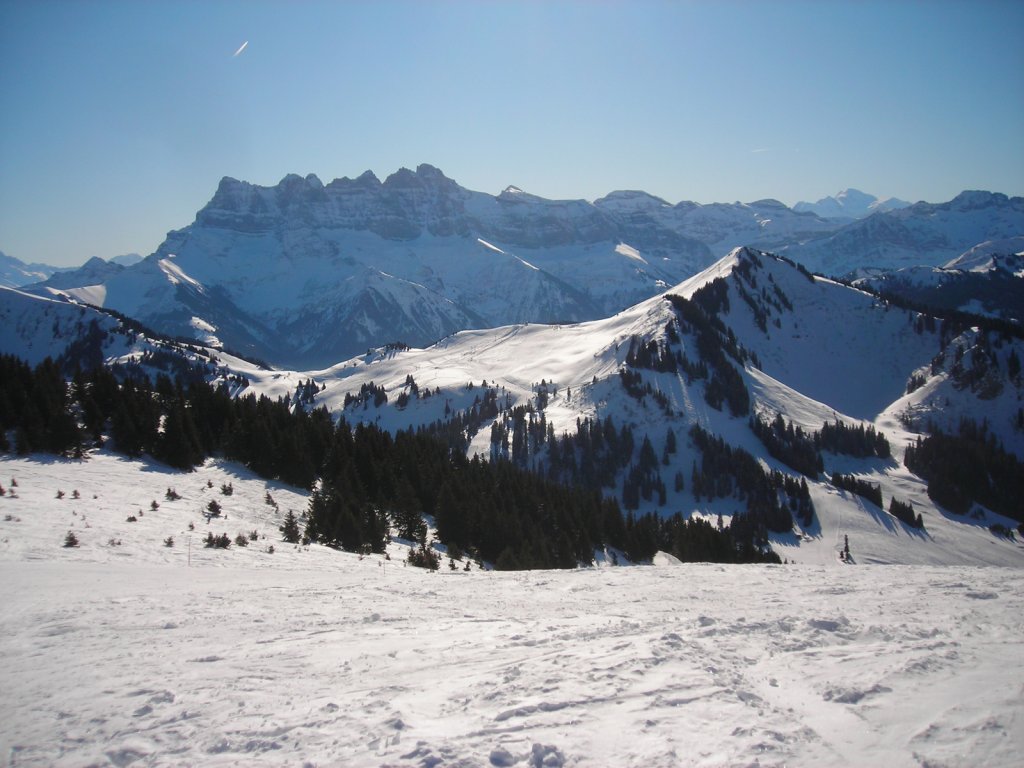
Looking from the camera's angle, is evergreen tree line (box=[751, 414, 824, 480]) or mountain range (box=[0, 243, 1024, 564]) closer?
mountain range (box=[0, 243, 1024, 564])

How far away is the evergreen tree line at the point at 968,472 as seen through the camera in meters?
131

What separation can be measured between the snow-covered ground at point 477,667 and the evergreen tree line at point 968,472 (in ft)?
444

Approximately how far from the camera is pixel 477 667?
44.6ft

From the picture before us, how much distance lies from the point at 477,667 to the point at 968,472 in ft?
549

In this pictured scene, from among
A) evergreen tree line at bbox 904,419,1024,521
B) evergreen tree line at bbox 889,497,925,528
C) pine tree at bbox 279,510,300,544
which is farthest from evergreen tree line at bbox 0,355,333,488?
evergreen tree line at bbox 904,419,1024,521

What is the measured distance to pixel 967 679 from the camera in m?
13.4

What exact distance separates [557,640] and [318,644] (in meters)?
6.28

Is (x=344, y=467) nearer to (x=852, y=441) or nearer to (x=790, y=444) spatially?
(x=790, y=444)

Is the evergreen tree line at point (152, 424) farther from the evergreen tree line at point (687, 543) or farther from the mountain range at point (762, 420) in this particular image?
the mountain range at point (762, 420)

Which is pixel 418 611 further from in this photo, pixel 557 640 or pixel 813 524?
pixel 813 524

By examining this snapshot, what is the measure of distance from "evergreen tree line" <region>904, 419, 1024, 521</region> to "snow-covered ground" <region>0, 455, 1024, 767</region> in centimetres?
13528

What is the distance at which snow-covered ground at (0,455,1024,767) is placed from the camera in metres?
10.1

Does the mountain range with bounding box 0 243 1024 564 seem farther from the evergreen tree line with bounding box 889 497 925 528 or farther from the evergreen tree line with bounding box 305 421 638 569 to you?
the evergreen tree line with bounding box 305 421 638 569

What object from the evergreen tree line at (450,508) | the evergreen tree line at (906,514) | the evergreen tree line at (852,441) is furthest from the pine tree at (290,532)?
the evergreen tree line at (852,441)
